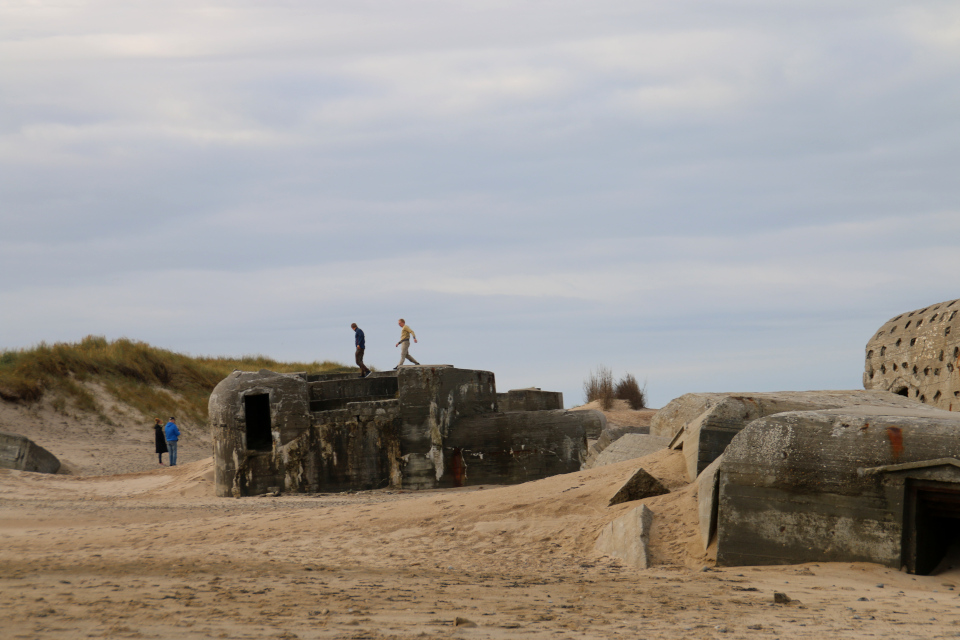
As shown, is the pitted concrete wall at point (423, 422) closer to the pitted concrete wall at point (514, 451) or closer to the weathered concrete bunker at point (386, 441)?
the weathered concrete bunker at point (386, 441)

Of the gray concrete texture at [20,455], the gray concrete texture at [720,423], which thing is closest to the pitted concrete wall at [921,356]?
the gray concrete texture at [720,423]

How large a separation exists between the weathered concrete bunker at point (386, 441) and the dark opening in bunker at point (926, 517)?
8.14 meters

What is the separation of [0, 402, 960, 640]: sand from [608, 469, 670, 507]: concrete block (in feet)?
0.57

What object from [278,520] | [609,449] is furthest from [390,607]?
[609,449]

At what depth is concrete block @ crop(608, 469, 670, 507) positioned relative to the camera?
7.59 m

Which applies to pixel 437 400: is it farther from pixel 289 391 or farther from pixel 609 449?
pixel 609 449

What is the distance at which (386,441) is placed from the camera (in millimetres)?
13773

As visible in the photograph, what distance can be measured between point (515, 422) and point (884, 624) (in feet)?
31.1

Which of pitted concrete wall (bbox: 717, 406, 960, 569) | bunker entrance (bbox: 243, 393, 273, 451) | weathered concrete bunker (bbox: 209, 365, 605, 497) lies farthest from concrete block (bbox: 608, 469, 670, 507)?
bunker entrance (bbox: 243, 393, 273, 451)

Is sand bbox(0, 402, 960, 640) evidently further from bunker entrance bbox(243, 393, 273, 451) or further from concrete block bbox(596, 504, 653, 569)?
bunker entrance bbox(243, 393, 273, 451)

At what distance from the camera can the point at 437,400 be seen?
13.9 metres

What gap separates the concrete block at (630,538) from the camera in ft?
21.3

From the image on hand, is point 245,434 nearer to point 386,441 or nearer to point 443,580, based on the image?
point 386,441

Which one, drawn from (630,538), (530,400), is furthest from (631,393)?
(630,538)
